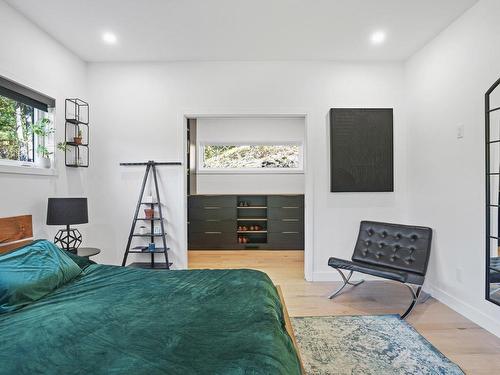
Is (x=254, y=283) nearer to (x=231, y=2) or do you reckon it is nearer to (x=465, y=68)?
(x=231, y=2)

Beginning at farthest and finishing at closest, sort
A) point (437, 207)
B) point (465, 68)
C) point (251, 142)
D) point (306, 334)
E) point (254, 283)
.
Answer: point (251, 142) → point (437, 207) → point (465, 68) → point (306, 334) → point (254, 283)

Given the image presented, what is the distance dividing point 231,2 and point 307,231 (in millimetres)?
2722

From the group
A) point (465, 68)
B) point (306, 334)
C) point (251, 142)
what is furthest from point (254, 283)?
point (251, 142)

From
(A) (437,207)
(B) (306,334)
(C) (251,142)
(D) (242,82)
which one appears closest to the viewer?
(B) (306,334)

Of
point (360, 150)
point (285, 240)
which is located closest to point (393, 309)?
point (360, 150)

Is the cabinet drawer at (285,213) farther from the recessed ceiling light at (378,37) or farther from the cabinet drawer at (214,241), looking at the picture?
the recessed ceiling light at (378,37)

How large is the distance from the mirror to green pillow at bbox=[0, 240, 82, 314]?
10.6 feet

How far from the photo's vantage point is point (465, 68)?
9.45 feet

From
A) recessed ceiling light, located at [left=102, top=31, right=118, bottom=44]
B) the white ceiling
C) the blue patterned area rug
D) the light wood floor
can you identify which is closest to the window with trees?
the white ceiling

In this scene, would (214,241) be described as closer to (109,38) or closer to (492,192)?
(109,38)

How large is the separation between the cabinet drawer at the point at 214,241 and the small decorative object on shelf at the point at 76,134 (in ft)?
8.78

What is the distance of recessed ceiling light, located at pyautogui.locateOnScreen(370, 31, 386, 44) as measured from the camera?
3.23 m

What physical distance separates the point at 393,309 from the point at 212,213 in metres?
3.70

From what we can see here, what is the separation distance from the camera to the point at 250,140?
6203 mm
